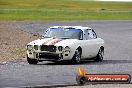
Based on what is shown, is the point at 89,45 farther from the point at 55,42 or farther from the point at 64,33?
the point at 55,42

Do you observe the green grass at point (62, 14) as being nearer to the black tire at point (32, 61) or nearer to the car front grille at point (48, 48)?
the black tire at point (32, 61)

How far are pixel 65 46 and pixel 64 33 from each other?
5.02 ft

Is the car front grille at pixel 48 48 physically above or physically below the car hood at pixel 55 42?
below

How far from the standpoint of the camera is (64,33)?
896 inches

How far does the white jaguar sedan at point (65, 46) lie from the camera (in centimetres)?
2128

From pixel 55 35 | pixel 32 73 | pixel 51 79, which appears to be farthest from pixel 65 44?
pixel 51 79

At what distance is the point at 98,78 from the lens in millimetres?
14312

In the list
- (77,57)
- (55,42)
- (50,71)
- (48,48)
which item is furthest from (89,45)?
(50,71)

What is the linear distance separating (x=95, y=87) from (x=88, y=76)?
0.39 meters

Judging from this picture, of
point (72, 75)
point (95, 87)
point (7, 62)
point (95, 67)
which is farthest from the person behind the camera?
point (7, 62)

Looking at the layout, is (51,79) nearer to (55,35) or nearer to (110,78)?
(110,78)

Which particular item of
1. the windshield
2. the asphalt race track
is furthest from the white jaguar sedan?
the asphalt race track

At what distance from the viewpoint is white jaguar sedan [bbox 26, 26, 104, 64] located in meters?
21.3

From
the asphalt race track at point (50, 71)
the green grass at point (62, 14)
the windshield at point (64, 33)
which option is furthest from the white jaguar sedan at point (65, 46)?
the green grass at point (62, 14)
